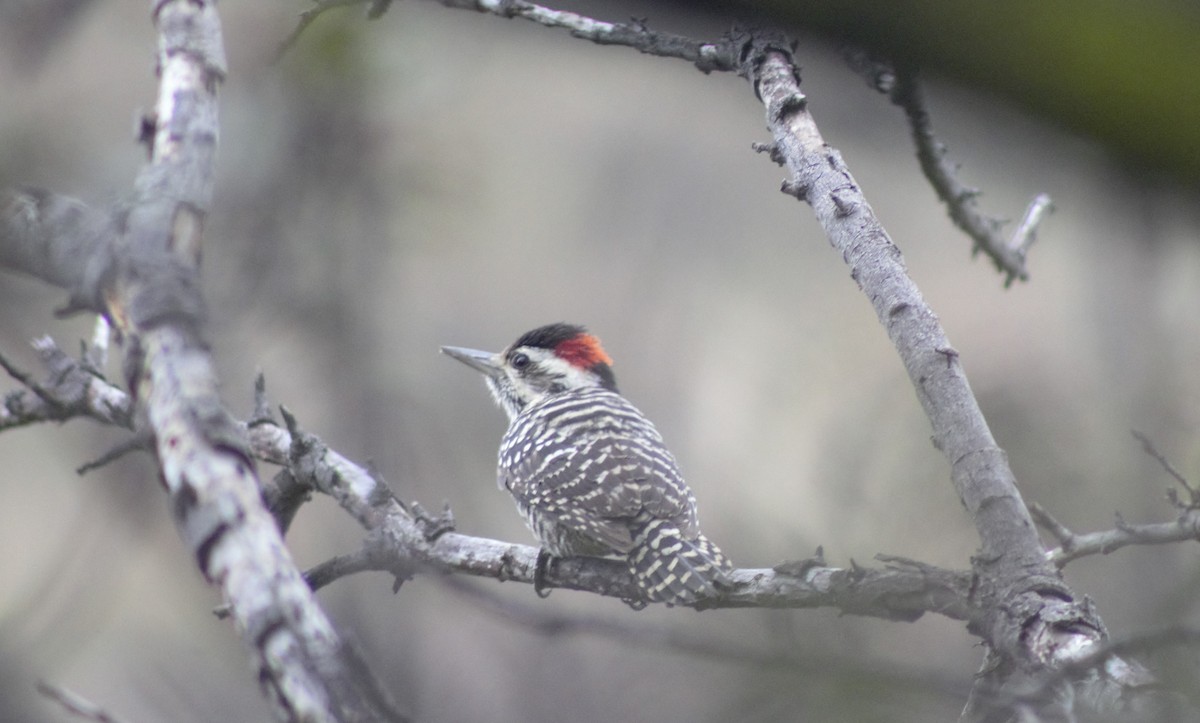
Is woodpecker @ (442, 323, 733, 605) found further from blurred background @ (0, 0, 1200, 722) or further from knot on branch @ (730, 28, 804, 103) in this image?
knot on branch @ (730, 28, 804, 103)

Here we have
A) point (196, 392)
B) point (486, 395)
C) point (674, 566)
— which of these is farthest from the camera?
point (486, 395)

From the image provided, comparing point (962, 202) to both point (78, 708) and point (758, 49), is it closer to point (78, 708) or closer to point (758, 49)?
point (758, 49)

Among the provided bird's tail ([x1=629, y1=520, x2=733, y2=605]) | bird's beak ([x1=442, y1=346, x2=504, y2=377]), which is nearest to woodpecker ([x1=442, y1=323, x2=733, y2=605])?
bird's tail ([x1=629, y1=520, x2=733, y2=605])

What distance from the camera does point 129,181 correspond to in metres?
4.14

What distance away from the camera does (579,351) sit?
21.9 ft

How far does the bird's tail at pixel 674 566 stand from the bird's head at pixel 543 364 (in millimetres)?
2160

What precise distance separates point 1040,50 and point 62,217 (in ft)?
9.92

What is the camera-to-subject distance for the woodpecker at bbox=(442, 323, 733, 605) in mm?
4172

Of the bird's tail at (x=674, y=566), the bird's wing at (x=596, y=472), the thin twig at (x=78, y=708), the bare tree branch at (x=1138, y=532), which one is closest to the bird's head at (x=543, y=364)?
the bird's wing at (x=596, y=472)

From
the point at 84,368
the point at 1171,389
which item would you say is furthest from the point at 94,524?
the point at 1171,389

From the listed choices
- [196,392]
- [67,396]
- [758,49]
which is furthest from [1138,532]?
[67,396]

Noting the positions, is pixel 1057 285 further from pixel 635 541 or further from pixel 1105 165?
pixel 1105 165

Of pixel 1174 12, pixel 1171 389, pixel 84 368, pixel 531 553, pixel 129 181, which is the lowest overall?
pixel 1174 12

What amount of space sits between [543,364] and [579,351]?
0.74ft
